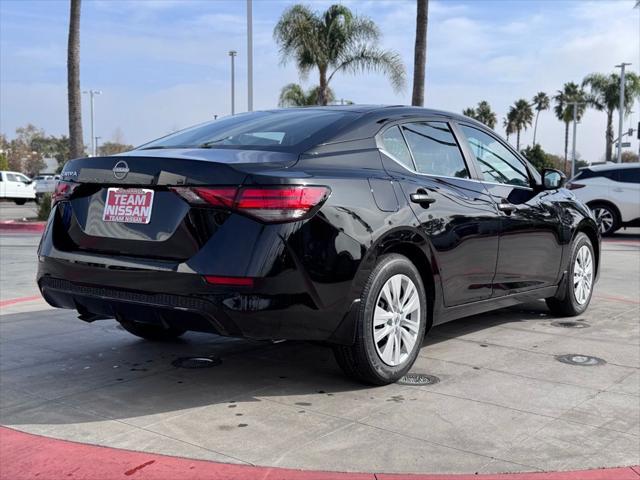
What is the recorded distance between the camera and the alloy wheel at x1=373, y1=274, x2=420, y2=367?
408 centimetres

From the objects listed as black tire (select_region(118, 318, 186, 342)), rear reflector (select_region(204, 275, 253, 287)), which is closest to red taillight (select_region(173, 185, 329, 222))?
rear reflector (select_region(204, 275, 253, 287))

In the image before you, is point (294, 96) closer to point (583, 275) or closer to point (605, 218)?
point (605, 218)

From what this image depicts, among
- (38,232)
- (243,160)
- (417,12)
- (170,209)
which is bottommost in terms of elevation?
(38,232)

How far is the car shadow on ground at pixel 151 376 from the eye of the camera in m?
3.87

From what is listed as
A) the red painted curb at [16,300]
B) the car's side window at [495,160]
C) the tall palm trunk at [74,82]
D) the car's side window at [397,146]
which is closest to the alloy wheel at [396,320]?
the car's side window at [397,146]

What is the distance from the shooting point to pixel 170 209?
371cm

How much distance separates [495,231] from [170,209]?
2.41 meters

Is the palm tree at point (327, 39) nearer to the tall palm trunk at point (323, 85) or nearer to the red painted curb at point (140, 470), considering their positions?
the tall palm trunk at point (323, 85)

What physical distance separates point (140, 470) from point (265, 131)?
7.20 ft

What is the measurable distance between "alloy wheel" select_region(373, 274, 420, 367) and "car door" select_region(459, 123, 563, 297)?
1080mm

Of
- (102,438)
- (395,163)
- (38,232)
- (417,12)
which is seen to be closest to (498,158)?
(395,163)

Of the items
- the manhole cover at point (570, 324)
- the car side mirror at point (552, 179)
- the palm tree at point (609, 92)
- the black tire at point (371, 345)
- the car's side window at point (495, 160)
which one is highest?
the palm tree at point (609, 92)

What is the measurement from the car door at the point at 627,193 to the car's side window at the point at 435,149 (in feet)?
Answer: 39.4

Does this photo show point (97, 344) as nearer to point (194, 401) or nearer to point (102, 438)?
point (194, 401)
